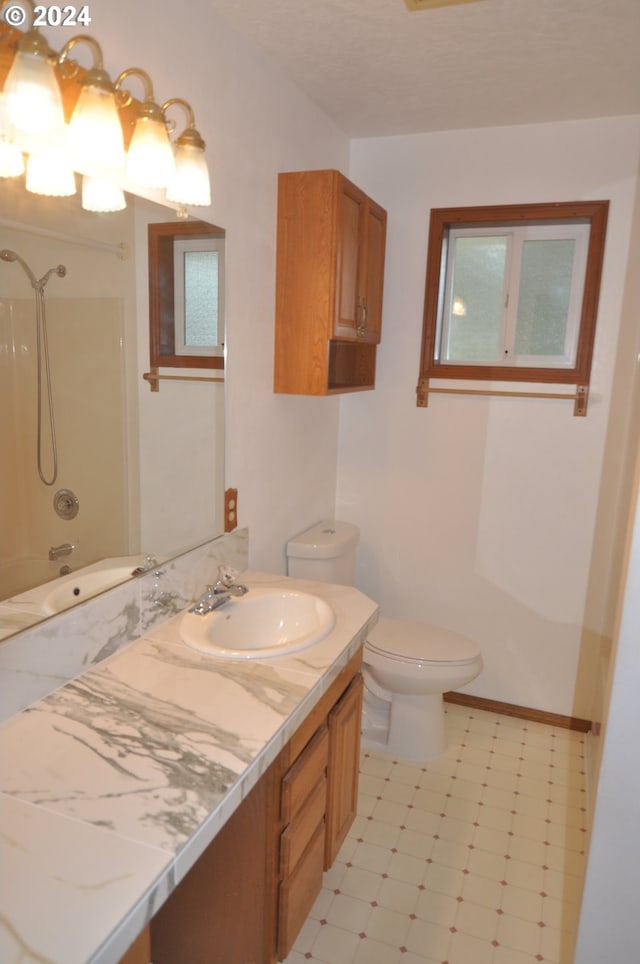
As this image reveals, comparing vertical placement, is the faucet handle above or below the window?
below

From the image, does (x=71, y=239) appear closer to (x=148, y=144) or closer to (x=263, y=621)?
(x=148, y=144)

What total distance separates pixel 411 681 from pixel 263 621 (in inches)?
32.6

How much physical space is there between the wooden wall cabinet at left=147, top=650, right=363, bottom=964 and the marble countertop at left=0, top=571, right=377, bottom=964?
0.19m

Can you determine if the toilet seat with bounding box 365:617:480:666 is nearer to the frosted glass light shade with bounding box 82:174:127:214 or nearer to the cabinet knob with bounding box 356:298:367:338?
the cabinet knob with bounding box 356:298:367:338

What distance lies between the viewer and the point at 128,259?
5.10ft

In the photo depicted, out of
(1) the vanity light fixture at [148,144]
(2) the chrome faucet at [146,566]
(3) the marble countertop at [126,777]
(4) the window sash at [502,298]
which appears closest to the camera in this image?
(3) the marble countertop at [126,777]

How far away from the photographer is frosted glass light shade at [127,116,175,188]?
1.37 m

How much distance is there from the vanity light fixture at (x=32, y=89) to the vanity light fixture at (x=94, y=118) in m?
0.08

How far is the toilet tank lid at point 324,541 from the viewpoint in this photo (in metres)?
2.53

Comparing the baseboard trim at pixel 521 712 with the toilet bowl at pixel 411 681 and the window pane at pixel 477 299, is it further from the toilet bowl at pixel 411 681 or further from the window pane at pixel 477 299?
the window pane at pixel 477 299

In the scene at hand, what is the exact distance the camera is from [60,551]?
140 centimetres

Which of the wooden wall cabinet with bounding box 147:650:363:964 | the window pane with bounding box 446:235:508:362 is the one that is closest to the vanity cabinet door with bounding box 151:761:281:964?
the wooden wall cabinet with bounding box 147:650:363:964

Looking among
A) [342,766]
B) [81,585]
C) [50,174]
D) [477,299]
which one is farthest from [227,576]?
[477,299]

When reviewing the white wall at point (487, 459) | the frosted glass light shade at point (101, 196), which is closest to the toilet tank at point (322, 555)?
the white wall at point (487, 459)
